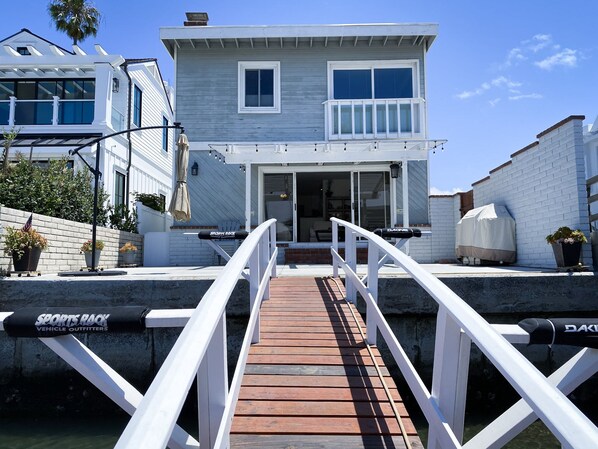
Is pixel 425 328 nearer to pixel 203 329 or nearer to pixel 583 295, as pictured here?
pixel 583 295

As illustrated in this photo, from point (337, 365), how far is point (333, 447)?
1.04 m

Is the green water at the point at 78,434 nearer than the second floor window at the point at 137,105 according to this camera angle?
Yes

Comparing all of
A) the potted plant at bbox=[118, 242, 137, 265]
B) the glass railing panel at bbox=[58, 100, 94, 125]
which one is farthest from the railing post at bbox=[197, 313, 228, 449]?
the glass railing panel at bbox=[58, 100, 94, 125]

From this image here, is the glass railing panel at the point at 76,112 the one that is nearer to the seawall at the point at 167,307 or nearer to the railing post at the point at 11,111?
the railing post at the point at 11,111

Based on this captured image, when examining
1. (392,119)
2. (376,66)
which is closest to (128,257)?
(392,119)

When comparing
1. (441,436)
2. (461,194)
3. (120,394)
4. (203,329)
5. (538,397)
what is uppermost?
(461,194)

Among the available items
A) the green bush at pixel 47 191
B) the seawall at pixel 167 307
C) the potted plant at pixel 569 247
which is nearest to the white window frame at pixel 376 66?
the potted plant at pixel 569 247

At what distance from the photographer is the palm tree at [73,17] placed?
22406 mm

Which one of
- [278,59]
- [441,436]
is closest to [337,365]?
[441,436]

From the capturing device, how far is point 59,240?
7.37 m

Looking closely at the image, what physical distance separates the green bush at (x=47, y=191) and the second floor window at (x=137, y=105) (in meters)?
7.43

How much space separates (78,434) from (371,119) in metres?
9.84

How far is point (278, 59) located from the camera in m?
12.0

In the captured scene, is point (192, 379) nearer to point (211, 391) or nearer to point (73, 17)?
point (211, 391)
